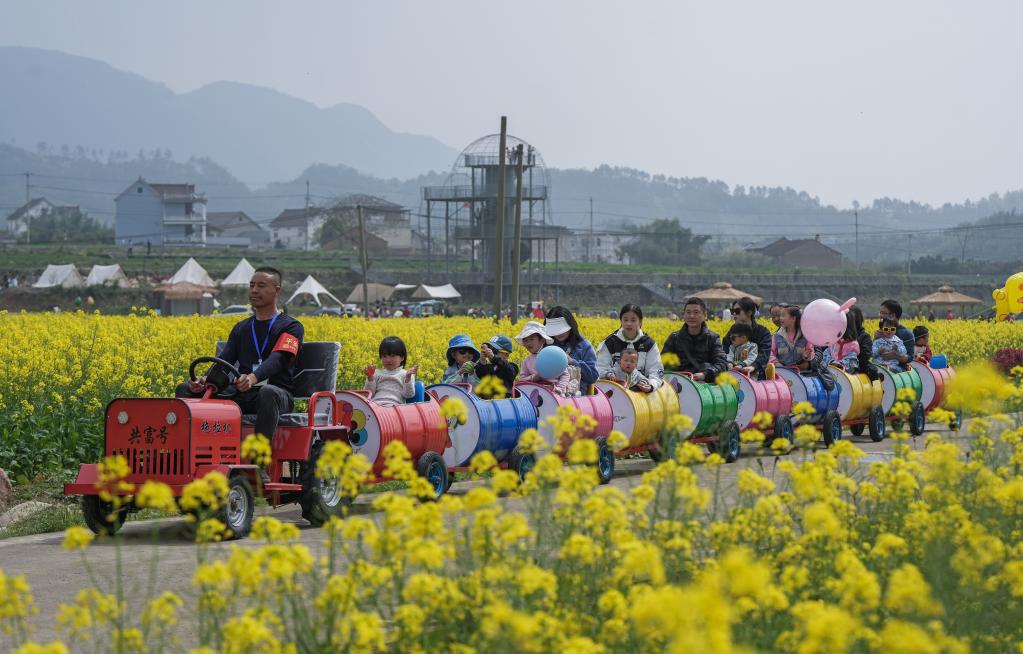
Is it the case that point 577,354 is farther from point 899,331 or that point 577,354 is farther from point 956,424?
point 899,331

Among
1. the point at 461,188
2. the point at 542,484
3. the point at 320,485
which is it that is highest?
the point at 461,188

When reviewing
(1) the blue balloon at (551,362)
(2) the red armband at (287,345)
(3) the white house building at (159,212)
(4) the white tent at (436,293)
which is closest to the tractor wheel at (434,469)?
(2) the red armband at (287,345)

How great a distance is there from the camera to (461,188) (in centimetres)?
8419

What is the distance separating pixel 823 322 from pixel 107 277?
71968 millimetres

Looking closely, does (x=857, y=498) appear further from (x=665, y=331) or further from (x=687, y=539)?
(x=665, y=331)

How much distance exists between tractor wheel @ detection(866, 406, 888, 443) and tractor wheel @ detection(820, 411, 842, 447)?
130 centimetres

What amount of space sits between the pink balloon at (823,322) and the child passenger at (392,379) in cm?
696

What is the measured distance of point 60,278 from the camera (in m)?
81.0

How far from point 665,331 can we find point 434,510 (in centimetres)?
2275

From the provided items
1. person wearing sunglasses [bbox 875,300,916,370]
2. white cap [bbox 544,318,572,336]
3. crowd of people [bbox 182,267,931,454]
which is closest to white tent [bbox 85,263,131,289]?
person wearing sunglasses [bbox 875,300,916,370]

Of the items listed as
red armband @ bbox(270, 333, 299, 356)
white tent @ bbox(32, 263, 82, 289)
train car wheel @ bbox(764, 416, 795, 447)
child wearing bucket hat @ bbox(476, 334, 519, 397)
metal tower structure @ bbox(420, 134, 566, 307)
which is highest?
metal tower structure @ bbox(420, 134, 566, 307)

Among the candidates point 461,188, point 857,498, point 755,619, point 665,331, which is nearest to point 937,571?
point 755,619

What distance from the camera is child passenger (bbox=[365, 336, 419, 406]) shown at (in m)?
11.9

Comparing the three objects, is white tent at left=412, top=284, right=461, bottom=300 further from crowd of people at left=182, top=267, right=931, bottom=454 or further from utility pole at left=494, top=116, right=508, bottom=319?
crowd of people at left=182, top=267, right=931, bottom=454
